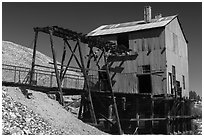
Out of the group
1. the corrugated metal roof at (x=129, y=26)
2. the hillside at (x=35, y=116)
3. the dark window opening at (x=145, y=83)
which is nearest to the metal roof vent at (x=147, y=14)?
the corrugated metal roof at (x=129, y=26)

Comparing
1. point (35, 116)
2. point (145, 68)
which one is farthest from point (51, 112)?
point (145, 68)

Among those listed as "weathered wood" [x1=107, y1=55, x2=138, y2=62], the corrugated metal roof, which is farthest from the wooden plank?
the corrugated metal roof

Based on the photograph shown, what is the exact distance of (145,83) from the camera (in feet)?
111

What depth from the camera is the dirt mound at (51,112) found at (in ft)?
54.8

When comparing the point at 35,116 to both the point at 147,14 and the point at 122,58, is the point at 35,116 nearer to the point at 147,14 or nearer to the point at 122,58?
the point at 122,58

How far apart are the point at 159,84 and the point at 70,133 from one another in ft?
55.7

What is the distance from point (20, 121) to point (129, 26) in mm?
22767

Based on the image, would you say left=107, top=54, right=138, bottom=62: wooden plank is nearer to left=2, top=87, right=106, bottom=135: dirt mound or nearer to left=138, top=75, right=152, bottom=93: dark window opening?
left=138, top=75, right=152, bottom=93: dark window opening

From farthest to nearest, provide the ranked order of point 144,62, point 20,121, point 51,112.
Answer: point 144,62
point 51,112
point 20,121

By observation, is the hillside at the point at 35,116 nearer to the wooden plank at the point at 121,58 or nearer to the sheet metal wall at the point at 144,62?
the sheet metal wall at the point at 144,62

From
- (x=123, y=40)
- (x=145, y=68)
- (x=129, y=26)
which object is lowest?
(x=145, y=68)

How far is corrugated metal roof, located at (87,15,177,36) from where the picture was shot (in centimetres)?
3290

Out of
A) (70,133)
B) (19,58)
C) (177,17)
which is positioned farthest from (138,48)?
(19,58)

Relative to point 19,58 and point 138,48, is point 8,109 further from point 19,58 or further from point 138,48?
point 19,58
